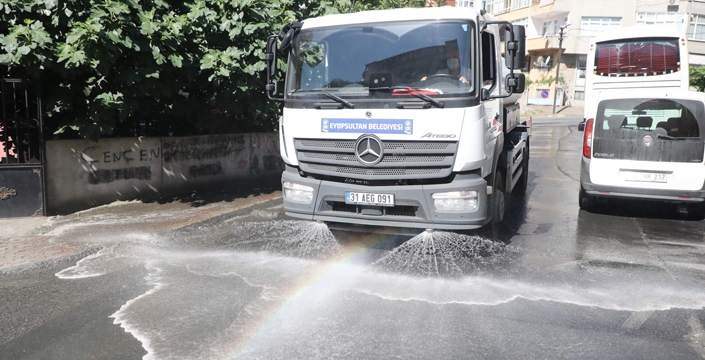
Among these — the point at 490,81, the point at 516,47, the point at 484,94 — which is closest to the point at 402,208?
the point at 484,94

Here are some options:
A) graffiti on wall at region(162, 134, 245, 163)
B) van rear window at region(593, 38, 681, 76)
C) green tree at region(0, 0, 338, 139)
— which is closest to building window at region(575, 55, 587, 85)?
van rear window at region(593, 38, 681, 76)

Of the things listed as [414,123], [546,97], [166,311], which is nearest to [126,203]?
[166,311]

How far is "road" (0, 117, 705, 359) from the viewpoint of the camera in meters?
3.90

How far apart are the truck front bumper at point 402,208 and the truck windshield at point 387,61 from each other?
931 mm

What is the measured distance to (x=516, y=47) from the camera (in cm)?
573

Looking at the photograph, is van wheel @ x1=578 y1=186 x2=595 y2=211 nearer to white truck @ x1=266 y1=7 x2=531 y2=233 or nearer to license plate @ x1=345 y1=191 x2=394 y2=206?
white truck @ x1=266 y1=7 x2=531 y2=233

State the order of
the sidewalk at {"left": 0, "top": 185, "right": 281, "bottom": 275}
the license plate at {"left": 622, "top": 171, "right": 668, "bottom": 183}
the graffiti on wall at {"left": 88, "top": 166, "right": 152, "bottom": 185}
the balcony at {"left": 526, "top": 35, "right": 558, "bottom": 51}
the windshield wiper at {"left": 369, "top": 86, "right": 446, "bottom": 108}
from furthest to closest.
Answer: the balcony at {"left": 526, "top": 35, "right": 558, "bottom": 51}
the graffiti on wall at {"left": 88, "top": 166, "right": 152, "bottom": 185}
the license plate at {"left": 622, "top": 171, "right": 668, "bottom": 183}
the sidewalk at {"left": 0, "top": 185, "right": 281, "bottom": 275}
the windshield wiper at {"left": 369, "top": 86, "right": 446, "bottom": 108}

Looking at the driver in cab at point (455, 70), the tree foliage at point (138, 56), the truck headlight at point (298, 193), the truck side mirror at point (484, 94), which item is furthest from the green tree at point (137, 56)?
the truck side mirror at point (484, 94)

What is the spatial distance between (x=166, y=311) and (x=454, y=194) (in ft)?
9.34

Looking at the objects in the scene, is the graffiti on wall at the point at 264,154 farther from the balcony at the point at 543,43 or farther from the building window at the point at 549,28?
the building window at the point at 549,28

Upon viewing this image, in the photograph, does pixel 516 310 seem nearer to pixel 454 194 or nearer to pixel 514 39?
pixel 454 194

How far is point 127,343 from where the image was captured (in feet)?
13.0

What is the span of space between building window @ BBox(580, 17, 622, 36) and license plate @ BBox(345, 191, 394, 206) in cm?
5080

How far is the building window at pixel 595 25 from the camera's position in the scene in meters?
49.6
